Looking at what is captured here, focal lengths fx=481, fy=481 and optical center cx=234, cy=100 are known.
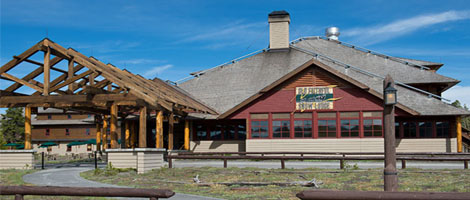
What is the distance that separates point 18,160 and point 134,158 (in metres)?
6.64

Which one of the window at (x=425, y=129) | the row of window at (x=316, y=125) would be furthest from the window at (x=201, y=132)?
the window at (x=425, y=129)

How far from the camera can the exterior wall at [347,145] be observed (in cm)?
3030

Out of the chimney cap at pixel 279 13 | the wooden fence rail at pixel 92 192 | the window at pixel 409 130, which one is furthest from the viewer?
the chimney cap at pixel 279 13

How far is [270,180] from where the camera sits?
52.1 feet

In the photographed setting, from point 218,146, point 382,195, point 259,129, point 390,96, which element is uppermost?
point 390,96

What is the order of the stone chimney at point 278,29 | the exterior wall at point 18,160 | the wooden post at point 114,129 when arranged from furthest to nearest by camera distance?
1. the stone chimney at point 278,29
2. the exterior wall at point 18,160
3. the wooden post at point 114,129

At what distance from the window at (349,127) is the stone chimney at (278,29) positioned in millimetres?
13759

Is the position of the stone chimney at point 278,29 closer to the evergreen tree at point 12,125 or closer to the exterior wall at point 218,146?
the exterior wall at point 218,146

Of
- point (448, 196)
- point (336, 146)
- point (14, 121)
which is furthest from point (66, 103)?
point (14, 121)

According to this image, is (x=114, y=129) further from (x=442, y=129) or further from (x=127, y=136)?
(x=442, y=129)

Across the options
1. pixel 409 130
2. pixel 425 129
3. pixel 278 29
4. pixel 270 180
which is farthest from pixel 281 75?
pixel 270 180

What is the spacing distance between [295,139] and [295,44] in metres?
16.5

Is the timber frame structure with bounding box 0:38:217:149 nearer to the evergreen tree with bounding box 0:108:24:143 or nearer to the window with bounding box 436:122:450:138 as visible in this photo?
the window with bounding box 436:122:450:138

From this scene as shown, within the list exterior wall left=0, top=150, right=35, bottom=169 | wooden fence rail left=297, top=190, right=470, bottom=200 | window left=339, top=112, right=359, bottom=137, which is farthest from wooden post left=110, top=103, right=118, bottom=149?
wooden fence rail left=297, top=190, right=470, bottom=200
